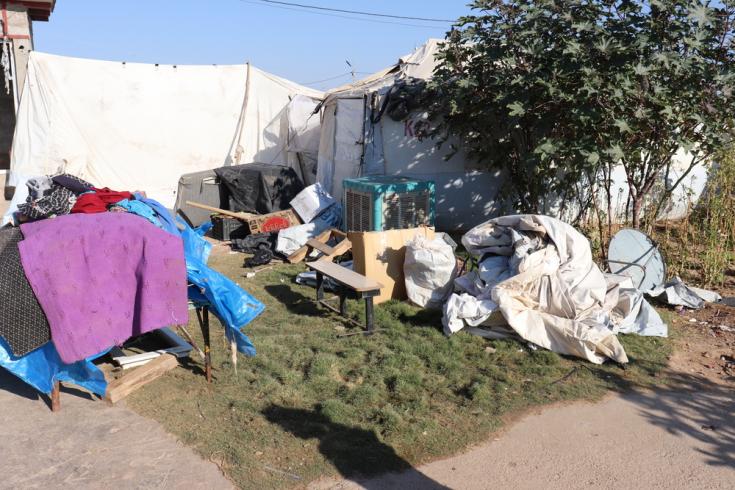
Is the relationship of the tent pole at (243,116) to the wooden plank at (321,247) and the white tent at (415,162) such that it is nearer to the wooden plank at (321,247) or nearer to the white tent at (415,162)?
the white tent at (415,162)

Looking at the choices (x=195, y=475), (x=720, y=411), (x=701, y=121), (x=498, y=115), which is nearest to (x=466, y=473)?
(x=195, y=475)

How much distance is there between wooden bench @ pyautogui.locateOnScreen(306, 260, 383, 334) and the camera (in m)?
6.13

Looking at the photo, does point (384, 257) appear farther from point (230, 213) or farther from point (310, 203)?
point (230, 213)

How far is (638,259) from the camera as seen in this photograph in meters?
6.99

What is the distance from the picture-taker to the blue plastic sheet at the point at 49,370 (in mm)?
4449

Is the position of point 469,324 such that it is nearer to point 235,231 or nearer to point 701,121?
point 701,121

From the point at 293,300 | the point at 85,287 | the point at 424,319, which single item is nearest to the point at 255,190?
the point at 293,300

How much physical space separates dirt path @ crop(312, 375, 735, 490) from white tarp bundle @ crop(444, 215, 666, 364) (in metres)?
0.87

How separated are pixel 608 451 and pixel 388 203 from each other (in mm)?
5143

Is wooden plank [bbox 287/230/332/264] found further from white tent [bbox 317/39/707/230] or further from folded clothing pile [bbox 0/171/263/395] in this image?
folded clothing pile [bbox 0/171/263/395]

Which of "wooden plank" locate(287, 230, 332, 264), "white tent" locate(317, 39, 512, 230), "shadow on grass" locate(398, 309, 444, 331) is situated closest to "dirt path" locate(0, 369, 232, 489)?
"shadow on grass" locate(398, 309, 444, 331)

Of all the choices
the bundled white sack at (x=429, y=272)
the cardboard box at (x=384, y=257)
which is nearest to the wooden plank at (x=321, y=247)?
the cardboard box at (x=384, y=257)

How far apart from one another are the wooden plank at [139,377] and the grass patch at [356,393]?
2.7 inches

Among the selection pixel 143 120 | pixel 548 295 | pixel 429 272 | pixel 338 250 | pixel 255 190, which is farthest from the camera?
pixel 143 120
